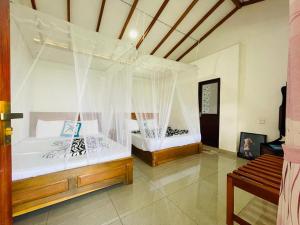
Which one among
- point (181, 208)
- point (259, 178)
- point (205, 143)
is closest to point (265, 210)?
point (259, 178)

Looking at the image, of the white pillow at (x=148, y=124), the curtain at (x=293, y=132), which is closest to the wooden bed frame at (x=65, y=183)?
the white pillow at (x=148, y=124)

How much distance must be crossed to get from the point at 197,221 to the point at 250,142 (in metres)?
2.66

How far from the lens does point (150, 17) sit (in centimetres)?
337

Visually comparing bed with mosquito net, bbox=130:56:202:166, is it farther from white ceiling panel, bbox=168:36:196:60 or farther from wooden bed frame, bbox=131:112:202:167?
white ceiling panel, bbox=168:36:196:60

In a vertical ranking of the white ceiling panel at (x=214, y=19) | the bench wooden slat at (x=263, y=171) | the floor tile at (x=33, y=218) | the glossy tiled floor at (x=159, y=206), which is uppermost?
the white ceiling panel at (x=214, y=19)

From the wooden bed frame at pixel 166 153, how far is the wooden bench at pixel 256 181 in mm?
1656

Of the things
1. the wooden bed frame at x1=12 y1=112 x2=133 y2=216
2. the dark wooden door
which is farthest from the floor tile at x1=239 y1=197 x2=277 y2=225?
the dark wooden door

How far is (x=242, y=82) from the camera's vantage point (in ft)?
11.7

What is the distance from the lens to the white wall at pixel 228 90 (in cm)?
364

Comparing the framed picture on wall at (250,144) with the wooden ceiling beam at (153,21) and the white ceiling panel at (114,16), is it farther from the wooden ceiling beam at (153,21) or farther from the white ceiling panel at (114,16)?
the white ceiling panel at (114,16)

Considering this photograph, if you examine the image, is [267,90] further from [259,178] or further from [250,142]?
[259,178]

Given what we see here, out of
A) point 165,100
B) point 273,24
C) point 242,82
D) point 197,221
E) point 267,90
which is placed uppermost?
point 273,24

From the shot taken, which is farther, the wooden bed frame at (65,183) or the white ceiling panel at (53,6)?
the white ceiling panel at (53,6)

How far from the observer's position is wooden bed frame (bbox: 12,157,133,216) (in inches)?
58.4
